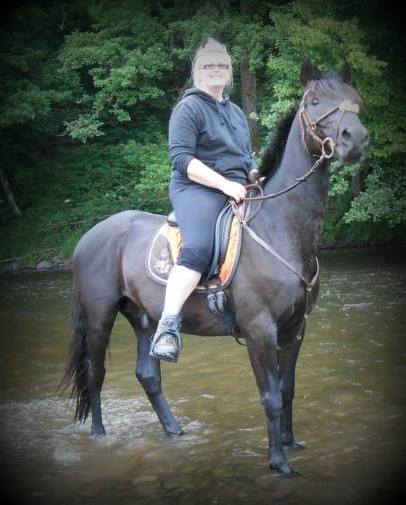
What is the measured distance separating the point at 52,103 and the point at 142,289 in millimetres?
17776

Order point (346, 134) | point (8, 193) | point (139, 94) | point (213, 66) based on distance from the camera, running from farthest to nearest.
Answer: point (8, 193)
point (139, 94)
point (213, 66)
point (346, 134)

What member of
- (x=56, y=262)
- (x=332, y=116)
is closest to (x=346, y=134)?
(x=332, y=116)

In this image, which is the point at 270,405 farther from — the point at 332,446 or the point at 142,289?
the point at 142,289

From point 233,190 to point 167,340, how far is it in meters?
1.11

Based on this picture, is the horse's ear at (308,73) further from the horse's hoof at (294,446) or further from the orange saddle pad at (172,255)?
the horse's hoof at (294,446)

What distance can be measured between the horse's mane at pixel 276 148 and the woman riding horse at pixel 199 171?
20cm

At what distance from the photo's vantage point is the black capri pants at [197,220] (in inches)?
160

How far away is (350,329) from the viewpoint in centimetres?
802

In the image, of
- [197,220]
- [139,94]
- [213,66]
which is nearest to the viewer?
[197,220]

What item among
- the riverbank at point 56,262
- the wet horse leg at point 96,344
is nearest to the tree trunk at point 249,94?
the riverbank at point 56,262

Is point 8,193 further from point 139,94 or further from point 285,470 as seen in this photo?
point 285,470

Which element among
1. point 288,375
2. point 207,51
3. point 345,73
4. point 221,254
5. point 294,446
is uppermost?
point 207,51

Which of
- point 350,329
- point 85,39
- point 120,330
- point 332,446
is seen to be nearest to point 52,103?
point 85,39

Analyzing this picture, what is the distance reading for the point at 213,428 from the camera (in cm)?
493
